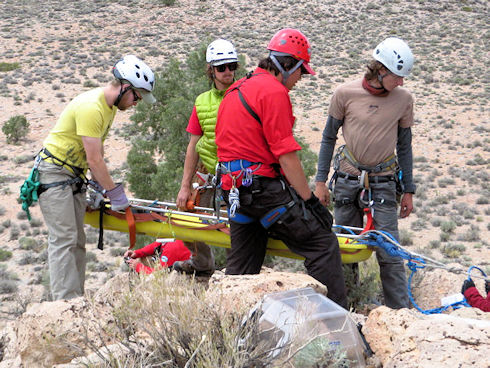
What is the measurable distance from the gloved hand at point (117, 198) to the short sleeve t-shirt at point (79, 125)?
305 mm

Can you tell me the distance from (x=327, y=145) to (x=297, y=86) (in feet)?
77.6

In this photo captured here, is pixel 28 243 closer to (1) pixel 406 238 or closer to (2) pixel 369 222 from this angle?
(1) pixel 406 238

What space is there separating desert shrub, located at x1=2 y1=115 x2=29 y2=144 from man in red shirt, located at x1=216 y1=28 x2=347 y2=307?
1709cm

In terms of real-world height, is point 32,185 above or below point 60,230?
above

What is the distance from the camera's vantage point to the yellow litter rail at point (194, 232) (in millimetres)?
4246

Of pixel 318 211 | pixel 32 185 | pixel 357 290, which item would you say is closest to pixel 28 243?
pixel 32 185

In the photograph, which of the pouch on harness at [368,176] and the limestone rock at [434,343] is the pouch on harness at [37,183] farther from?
the limestone rock at [434,343]

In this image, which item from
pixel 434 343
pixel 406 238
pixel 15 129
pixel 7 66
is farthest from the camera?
pixel 7 66

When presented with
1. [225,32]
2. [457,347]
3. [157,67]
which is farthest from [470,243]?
[225,32]

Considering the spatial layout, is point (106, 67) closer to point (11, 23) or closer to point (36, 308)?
point (11, 23)

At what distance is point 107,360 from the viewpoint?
2408 millimetres

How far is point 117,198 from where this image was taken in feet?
14.5

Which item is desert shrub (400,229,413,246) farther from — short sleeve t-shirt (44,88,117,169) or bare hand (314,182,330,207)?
short sleeve t-shirt (44,88,117,169)

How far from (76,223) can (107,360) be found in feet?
7.18
